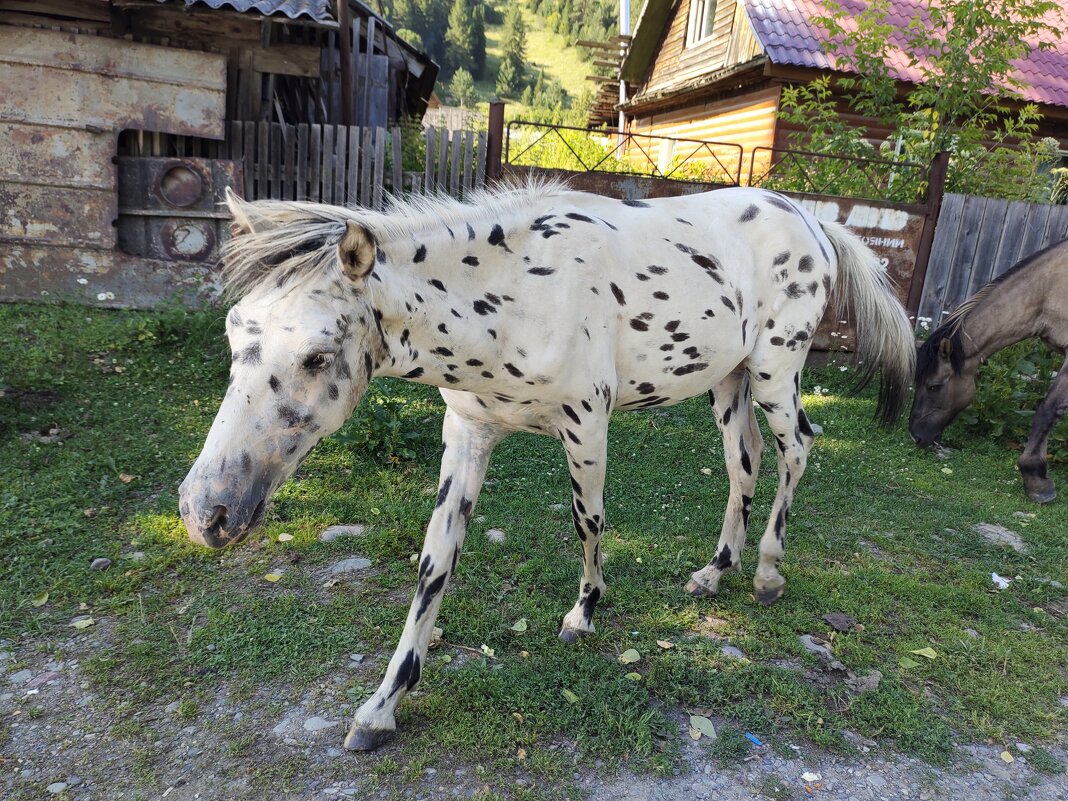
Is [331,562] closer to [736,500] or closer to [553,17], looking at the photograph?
[736,500]

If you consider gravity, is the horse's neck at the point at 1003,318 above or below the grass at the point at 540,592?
above

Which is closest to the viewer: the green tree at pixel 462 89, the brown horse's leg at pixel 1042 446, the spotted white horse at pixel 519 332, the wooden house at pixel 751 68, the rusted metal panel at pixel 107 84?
the spotted white horse at pixel 519 332

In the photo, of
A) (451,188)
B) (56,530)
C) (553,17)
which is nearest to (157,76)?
(451,188)

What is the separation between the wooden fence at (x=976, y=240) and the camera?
25.2 ft

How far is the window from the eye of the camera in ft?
50.8

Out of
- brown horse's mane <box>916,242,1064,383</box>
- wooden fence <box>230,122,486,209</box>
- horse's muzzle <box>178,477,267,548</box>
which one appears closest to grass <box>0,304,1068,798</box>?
brown horse's mane <box>916,242,1064,383</box>

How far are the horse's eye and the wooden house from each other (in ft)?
30.0

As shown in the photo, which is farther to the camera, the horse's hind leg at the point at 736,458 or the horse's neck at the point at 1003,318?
the horse's neck at the point at 1003,318

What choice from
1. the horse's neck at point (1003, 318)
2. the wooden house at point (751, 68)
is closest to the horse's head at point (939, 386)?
the horse's neck at point (1003, 318)

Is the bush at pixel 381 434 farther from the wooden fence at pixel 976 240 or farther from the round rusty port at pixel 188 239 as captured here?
the wooden fence at pixel 976 240

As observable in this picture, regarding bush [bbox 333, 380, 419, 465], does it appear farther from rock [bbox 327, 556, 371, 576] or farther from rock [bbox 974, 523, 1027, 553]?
rock [bbox 974, 523, 1027, 553]

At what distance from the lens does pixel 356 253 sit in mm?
1941

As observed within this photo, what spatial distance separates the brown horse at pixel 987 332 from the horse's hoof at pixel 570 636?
3984 millimetres

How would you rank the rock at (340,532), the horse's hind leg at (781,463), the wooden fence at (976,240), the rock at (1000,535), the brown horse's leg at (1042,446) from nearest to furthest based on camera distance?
the horse's hind leg at (781,463) → the rock at (340,532) → the rock at (1000,535) → the brown horse's leg at (1042,446) → the wooden fence at (976,240)
